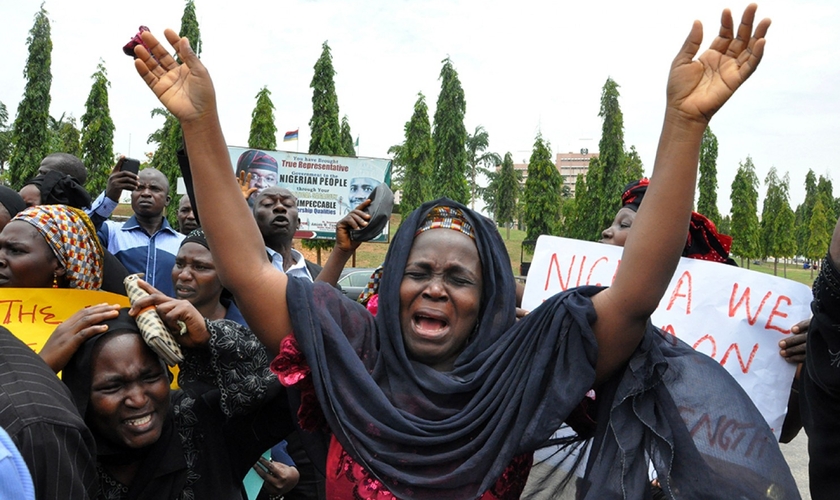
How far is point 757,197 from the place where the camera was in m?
34.6

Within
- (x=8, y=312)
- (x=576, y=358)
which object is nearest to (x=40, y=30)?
(x=8, y=312)

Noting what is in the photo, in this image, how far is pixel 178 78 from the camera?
1.90 m

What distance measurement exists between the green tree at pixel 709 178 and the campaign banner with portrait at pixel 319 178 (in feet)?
50.5

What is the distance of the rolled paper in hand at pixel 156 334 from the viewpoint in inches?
78.9

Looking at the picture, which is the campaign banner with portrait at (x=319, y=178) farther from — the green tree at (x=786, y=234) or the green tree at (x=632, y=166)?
the green tree at (x=786, y=234)

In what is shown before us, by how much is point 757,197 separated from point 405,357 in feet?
122

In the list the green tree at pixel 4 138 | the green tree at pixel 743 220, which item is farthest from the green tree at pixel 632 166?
the green tree at pixel 4 138

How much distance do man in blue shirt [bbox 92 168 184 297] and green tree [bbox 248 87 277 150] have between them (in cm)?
1937

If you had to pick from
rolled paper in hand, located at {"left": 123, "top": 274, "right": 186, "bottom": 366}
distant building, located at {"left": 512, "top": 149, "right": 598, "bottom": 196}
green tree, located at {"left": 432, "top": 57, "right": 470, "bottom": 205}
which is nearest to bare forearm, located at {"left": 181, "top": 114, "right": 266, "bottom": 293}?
rolled paper in hand, located at {"left": 123, "top": 274, "right": 186, "bottom": 366}

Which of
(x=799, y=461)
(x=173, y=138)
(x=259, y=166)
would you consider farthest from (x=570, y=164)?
(x=799, y=461)

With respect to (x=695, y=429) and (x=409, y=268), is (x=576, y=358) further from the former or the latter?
(x=409, y=268)

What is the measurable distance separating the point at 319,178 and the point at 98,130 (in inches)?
329

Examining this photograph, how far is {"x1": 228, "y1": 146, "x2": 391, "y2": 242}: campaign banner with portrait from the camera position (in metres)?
19.4

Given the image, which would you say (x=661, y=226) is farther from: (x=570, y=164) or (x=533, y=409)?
(x=570, y=164)
